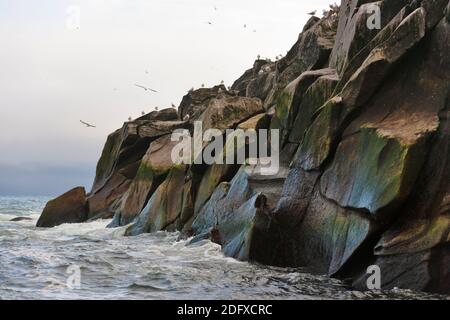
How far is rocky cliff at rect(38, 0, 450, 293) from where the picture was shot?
43.5ft

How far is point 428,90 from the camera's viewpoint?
49.3ft

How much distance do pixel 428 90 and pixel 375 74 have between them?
165 cm

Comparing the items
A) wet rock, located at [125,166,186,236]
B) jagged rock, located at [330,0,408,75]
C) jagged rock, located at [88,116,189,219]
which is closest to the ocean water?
wet rock, located at [125,166,186,236]

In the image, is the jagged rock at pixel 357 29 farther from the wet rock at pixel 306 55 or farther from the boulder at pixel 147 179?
the boulder at pixel 147 179

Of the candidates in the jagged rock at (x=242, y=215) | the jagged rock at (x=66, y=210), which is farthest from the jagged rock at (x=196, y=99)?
the jagged rock at (x=242, y=215)

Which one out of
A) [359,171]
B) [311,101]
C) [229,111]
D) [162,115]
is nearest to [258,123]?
[229,111]

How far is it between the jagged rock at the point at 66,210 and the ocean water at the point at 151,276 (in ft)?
48.4

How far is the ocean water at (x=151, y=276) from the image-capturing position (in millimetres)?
12938

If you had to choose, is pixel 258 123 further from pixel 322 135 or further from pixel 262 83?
pixel 322 135

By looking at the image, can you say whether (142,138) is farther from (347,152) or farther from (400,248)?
(400,248)

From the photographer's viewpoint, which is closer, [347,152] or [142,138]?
[347,152]

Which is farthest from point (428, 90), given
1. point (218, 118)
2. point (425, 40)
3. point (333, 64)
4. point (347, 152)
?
point (218, 118)

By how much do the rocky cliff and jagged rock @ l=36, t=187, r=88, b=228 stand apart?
50.7 ft

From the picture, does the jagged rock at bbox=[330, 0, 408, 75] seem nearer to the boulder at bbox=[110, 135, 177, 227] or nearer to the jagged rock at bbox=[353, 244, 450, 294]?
the jagged rock at bbox=[353, 244, 450, 294]
